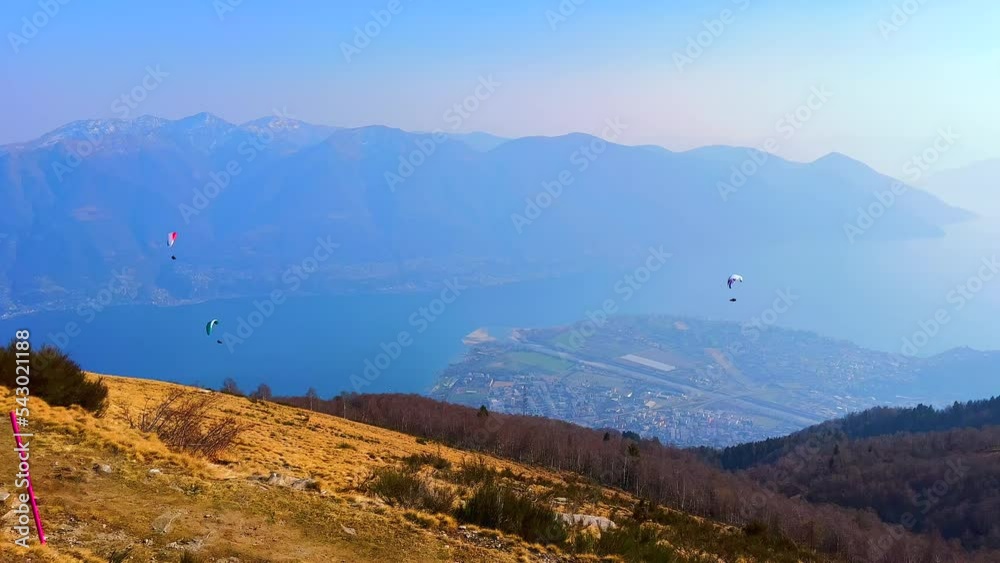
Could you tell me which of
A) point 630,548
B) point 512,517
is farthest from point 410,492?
point 630,548

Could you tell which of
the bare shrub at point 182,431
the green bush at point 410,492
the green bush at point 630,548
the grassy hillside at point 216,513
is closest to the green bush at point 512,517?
the grassy hillside at point 216,513

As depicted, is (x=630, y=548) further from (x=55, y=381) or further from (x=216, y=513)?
(x=55, y=381)

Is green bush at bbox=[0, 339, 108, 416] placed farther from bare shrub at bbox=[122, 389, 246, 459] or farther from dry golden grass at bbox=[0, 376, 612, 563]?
bare shrub at bbox=[122, 389, 246, 459]

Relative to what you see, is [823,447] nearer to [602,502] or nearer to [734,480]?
[734,480]

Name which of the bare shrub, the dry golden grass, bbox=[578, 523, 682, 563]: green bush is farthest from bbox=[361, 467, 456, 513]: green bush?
the bare shrub

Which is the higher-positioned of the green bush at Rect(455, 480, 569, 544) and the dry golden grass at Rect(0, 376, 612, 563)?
the green bush at Rect(455, 480, 569, 544)

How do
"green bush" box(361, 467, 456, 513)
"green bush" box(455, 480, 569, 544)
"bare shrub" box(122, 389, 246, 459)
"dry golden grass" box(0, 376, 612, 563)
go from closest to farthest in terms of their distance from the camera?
"dry golden grass" box(0, 376, 612, 563) < "green bush" box(455, 480, 569, 544) < "green bush" box(361, 467, 456, 513) < "bare shrub" box(122, 389, 246, 459)
